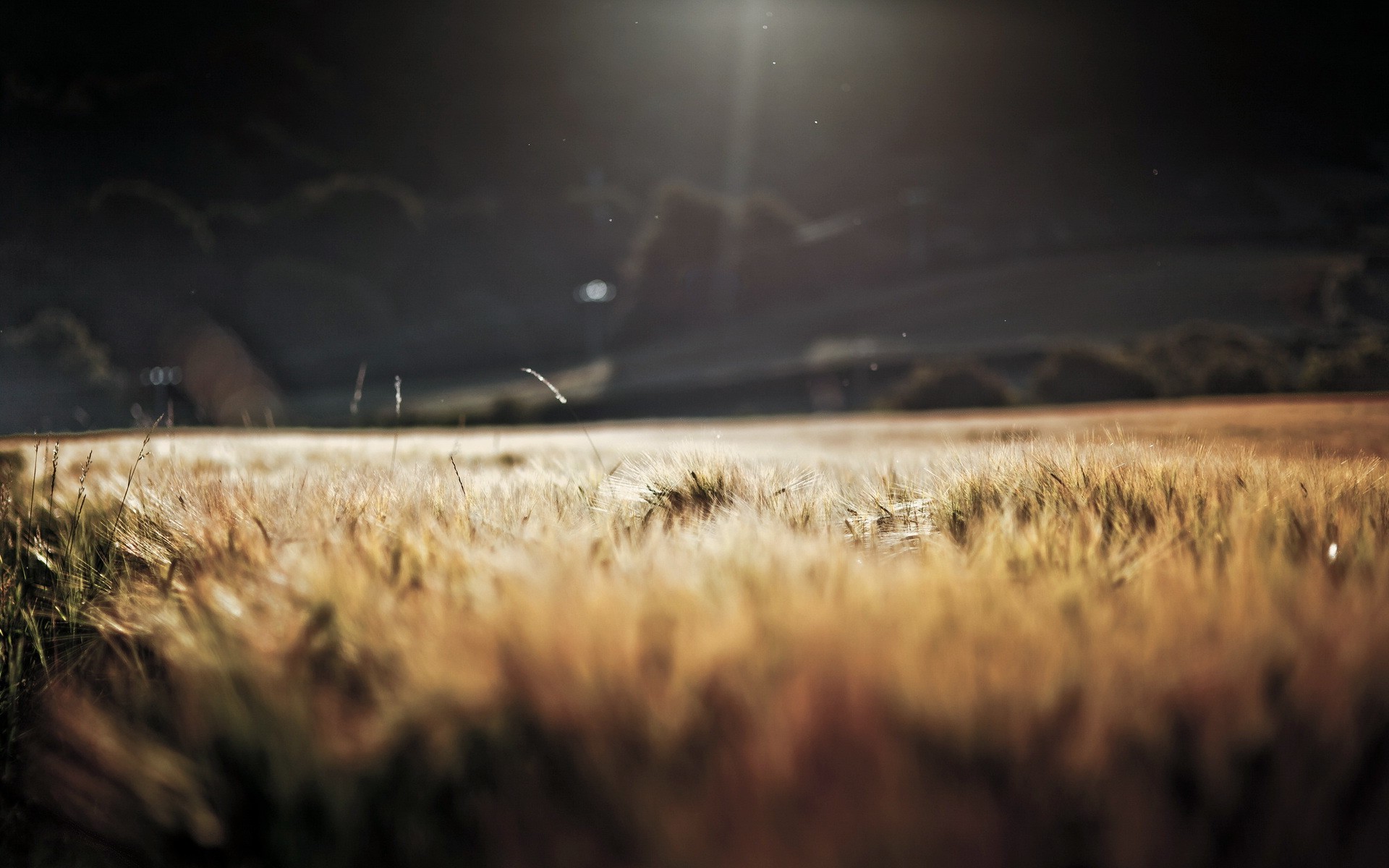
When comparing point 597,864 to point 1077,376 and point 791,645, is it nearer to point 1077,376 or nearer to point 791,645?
point 791,645

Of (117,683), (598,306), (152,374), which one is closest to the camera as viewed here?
(117,683)

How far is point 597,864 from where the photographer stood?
60 centimetres

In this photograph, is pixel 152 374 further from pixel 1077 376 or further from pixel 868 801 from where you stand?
pixel 868 801

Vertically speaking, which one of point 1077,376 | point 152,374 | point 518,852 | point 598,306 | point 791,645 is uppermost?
point 598,306

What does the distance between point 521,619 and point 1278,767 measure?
2.40 ft

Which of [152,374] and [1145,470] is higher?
[152,374]

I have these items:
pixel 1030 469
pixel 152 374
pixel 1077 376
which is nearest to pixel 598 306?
pixel 152 374

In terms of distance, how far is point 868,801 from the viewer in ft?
1.87

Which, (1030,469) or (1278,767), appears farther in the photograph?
(1030,469)

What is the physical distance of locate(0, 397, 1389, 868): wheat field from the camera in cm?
59

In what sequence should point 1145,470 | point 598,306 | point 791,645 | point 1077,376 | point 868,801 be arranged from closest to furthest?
point 868,801, point 791,645, point 1145,470, point 1077,376, point 598,306

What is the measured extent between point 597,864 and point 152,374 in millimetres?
27698

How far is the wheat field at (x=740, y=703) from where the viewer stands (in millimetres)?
592

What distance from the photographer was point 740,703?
0.67m
